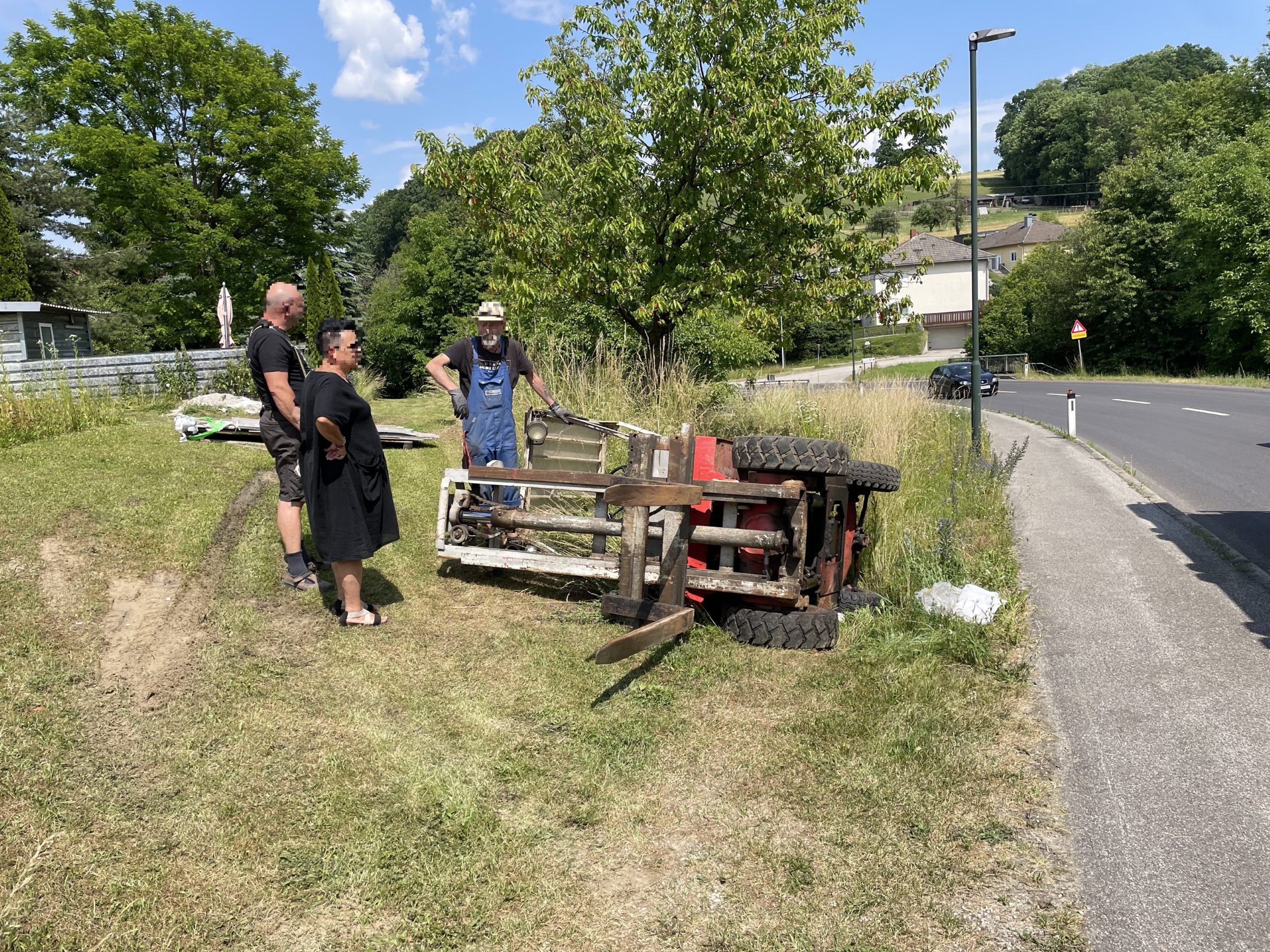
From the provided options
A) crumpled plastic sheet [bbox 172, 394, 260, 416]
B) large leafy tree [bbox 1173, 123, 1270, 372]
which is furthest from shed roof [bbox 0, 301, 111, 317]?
large leafy tree [bbox 1173, 123, 1270, 372]

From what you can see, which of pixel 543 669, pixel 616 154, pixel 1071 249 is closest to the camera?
pixel 543 669

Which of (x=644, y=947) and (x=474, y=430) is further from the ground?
(x=474, y=430)

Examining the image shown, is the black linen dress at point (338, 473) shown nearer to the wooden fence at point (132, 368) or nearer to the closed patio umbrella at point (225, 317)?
the wooden fence at point (132, 368)

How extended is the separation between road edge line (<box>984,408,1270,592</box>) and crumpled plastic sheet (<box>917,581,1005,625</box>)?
2.52 meters

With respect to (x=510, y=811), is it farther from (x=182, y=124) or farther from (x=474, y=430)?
(x=182, y=124)

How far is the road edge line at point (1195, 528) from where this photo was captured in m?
7.14

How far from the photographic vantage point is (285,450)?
18.5 ft

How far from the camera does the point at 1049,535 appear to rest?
8758 millimetres

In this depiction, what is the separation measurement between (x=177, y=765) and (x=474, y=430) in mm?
3581

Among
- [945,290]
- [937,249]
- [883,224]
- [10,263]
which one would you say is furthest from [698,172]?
[883,224]

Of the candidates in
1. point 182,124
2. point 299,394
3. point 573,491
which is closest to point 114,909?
point 299,394

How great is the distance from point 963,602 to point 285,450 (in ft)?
14.7

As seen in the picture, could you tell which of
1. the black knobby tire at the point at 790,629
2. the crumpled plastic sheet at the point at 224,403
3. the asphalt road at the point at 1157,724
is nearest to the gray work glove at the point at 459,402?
the black knobby tire at the point at 790,629

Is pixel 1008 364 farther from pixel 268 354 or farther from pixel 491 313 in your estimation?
pixel 268 354
